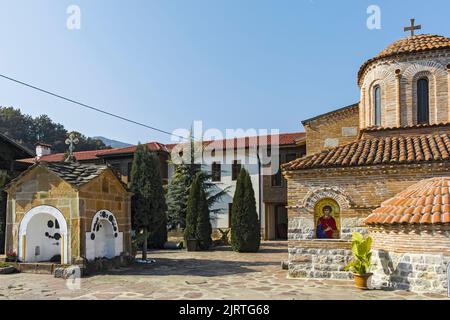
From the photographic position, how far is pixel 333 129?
2050cm

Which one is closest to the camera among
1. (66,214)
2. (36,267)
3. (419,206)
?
(419,206)

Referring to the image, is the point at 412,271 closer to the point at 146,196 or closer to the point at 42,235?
the point at 146,196

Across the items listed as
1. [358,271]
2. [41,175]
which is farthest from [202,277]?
[41,175]

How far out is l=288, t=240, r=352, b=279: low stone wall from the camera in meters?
11.2

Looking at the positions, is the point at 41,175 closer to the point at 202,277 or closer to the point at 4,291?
the point at 4,291

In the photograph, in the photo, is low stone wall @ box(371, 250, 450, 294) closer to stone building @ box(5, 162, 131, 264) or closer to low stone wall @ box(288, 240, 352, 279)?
low stone wall @ box(288, 240, 352, 279)

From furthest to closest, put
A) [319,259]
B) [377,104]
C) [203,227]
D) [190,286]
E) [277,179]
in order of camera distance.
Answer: [277,179], [203,227], [377,104], [319,259], [190,286]

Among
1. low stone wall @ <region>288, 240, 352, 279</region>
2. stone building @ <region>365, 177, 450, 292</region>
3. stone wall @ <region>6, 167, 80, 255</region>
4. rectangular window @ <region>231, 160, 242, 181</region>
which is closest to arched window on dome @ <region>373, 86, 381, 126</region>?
stone building @ <region>365, 177, 450, 292</region>

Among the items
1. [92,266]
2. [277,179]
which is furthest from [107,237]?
[277,179]

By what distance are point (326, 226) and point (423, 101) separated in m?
5.89

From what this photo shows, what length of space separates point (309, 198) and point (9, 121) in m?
52.8

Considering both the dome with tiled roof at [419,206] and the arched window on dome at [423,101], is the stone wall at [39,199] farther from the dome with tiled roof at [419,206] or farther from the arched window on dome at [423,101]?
the arched window on dome at [423,101]

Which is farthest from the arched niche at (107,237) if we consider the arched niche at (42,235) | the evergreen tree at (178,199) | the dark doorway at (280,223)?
the dark doorway at (280,223)

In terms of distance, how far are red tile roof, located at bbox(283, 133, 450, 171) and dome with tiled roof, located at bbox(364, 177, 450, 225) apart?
0.85 meters
